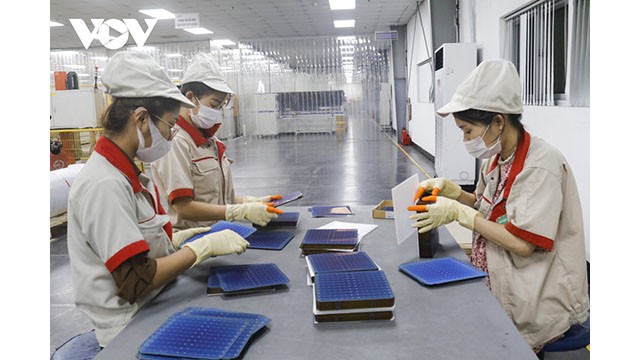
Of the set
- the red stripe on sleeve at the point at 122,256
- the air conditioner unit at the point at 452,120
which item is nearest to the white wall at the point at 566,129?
the air conditioner unit at the point at 452,120

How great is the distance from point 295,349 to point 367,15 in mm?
10293

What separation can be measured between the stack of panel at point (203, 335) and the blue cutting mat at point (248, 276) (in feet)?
0.49

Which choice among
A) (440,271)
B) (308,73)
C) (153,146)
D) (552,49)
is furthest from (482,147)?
(308,73)

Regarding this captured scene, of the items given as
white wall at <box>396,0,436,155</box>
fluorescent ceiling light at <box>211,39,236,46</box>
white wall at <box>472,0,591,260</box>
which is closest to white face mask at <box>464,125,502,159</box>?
white wall at <box>472,0,591,260</box>

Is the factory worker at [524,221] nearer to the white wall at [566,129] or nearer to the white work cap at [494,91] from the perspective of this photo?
the white work cap at [494,91]

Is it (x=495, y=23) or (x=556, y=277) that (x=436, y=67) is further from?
(x=556, y=277)

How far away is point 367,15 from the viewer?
10383mm

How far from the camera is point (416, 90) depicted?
1018 centimetres

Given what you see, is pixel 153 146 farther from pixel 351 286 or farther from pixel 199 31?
pixel 199 31

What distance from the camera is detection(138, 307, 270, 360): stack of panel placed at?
1004mm

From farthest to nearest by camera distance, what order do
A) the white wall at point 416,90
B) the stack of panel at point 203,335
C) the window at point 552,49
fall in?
the white wall at point 416,90
the window at point 552,49
the stack of panel at point 203,335

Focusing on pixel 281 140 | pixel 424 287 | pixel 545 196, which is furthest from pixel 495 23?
pixel 281 140

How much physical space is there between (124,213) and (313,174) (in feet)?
20.2

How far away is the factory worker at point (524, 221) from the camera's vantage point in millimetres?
1438
